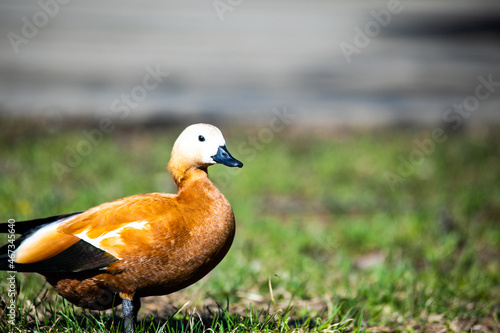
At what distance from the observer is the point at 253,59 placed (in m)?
9.55

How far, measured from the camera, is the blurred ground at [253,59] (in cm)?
858

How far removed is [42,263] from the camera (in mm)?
2686

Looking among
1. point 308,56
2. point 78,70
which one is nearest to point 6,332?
point 78,70

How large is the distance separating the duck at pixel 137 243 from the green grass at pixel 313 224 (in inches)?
8.1

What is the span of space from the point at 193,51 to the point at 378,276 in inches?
243

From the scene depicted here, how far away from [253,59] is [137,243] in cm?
728

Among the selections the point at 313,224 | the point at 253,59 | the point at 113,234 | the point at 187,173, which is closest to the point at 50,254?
the point at 113,234

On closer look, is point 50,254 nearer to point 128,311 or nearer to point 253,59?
point 128,311

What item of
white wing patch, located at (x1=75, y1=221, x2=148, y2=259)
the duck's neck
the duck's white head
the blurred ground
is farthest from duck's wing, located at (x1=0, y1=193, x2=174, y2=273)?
the blurred ground

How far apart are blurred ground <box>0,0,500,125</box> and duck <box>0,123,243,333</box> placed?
214 inches

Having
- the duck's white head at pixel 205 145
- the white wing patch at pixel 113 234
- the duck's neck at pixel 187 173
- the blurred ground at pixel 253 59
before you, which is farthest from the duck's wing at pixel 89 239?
the blurred ground at pixel 253 59

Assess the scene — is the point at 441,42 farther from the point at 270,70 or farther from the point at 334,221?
the point at 334,221

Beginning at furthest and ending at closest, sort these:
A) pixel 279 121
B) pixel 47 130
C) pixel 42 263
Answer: pixel 279 121
pixel 47 130
pixel 42 263

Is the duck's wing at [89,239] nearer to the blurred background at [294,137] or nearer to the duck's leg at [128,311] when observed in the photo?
the duck's leg at [128,311]
